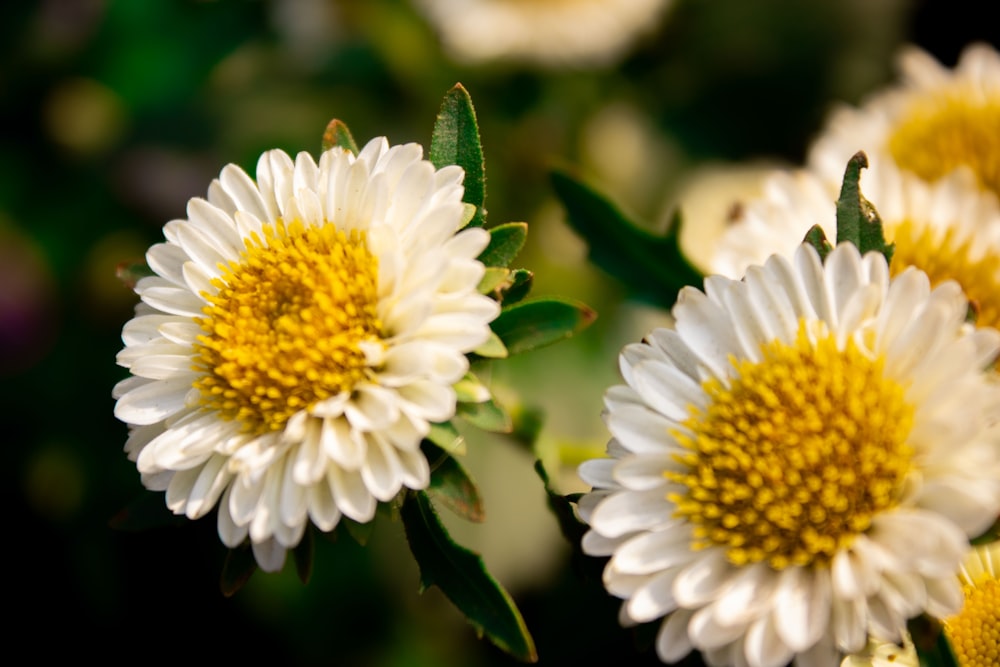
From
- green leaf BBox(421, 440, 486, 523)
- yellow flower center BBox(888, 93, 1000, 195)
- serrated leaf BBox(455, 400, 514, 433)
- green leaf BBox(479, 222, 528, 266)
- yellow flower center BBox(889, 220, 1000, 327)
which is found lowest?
green leaf BBox(421, 440, 486, 523)

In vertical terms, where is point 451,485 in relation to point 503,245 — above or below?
below

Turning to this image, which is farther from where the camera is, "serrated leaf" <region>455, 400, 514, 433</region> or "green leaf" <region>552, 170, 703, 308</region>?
"green leaf" <region>552, 170, 703, 308</region>

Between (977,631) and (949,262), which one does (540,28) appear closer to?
(949,262)

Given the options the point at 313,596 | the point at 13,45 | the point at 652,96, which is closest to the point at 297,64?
the point at 13,45

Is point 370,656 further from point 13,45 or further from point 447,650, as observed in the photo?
point 13,45

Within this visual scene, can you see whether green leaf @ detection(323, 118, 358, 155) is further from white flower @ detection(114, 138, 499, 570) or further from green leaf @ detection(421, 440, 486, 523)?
green leaf @ detection(421, 440, 486, 523)

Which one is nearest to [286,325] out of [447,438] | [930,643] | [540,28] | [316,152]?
[447,438]

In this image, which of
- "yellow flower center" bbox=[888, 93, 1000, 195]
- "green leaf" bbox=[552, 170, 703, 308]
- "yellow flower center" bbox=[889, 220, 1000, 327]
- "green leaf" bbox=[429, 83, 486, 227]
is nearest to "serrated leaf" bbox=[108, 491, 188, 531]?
"green leaf" bbox=[429, 83, 486, 227]
